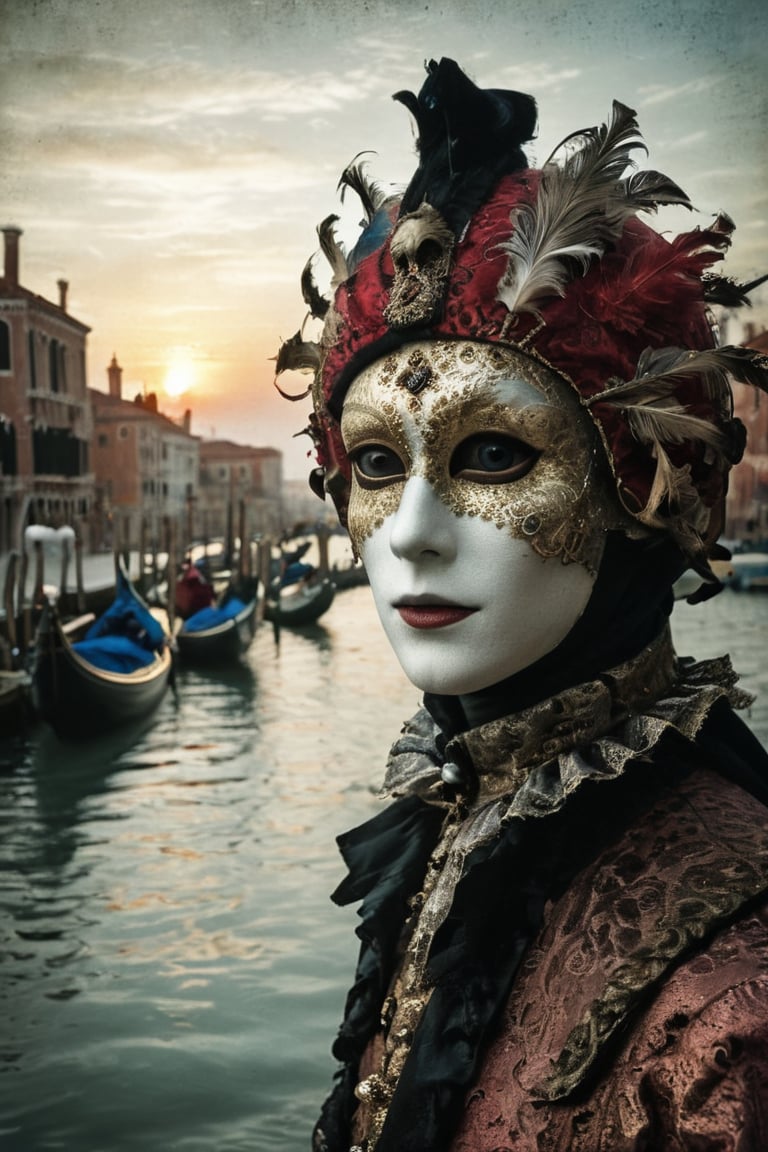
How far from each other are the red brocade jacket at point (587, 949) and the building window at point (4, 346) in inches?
314

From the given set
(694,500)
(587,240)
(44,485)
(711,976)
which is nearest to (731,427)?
(694,500)

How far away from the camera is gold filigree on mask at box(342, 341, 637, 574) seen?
0.89 m

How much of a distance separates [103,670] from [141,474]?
23.4ft

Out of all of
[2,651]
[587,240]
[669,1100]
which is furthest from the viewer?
[2,651]

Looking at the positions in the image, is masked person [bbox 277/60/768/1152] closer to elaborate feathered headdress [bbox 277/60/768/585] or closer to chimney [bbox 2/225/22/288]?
elaborate feathered headdress [bbox 277/60/768/585]

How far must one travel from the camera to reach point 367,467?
0.98m

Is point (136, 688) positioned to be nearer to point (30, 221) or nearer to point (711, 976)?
point (30, 221)

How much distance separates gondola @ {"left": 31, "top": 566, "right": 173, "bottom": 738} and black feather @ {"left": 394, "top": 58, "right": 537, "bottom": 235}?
21.4 ft

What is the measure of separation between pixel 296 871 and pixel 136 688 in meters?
3.00

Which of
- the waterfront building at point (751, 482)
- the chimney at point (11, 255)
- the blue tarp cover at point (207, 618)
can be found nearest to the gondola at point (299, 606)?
the blue tarp cover at point (207, 618)

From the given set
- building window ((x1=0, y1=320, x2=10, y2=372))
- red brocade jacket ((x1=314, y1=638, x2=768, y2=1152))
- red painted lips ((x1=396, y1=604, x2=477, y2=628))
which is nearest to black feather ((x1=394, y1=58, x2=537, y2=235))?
red painted lips ((x1=396, y1=604, x2=477, y2=628))

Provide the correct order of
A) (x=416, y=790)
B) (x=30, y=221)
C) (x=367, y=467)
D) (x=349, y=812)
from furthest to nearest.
Answer: (x=349, y=812)
(x=30, y=221)
(x=416, y=790)
(x=367, y=467)

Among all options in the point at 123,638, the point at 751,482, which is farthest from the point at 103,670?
the point at 751,482

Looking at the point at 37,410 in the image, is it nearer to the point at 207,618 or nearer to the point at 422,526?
the point at 207,618
